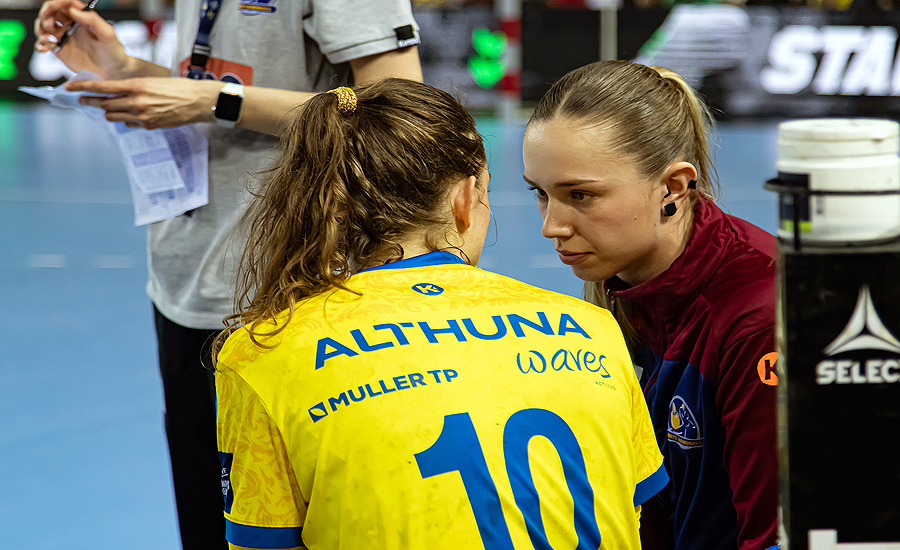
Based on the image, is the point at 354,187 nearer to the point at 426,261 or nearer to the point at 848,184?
the point at 426,261

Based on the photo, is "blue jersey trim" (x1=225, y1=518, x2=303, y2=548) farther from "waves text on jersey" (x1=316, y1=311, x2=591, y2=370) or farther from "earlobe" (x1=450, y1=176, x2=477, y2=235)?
"earlobe" (x1=450, y1=176, x2=477, y2=235)

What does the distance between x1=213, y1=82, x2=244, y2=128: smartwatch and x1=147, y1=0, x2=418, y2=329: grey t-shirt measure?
0.28ft

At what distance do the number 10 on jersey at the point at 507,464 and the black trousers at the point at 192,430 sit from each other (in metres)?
1.07

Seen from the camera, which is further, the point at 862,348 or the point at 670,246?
the point at 670,246

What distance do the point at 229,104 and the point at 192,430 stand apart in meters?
0.75

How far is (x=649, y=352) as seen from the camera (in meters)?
1.64

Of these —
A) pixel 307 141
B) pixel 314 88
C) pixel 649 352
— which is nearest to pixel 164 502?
pixel 314 88

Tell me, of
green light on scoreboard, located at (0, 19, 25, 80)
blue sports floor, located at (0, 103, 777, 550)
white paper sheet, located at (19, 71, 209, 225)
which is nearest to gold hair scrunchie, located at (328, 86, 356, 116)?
white paper sheet, located at (19, 71, 209, 225)

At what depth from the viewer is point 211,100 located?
185 centimetres

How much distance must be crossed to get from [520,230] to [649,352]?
4.63 meters

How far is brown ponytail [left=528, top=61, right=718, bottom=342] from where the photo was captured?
1479 mm

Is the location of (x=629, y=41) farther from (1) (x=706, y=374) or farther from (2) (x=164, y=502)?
(1) (x=706, y=374)

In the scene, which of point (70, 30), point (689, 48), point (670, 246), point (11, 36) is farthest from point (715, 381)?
point (11, 36)

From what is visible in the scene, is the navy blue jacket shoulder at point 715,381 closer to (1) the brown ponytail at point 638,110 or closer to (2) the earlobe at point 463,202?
(1) the brown ponytail at point 638,110
